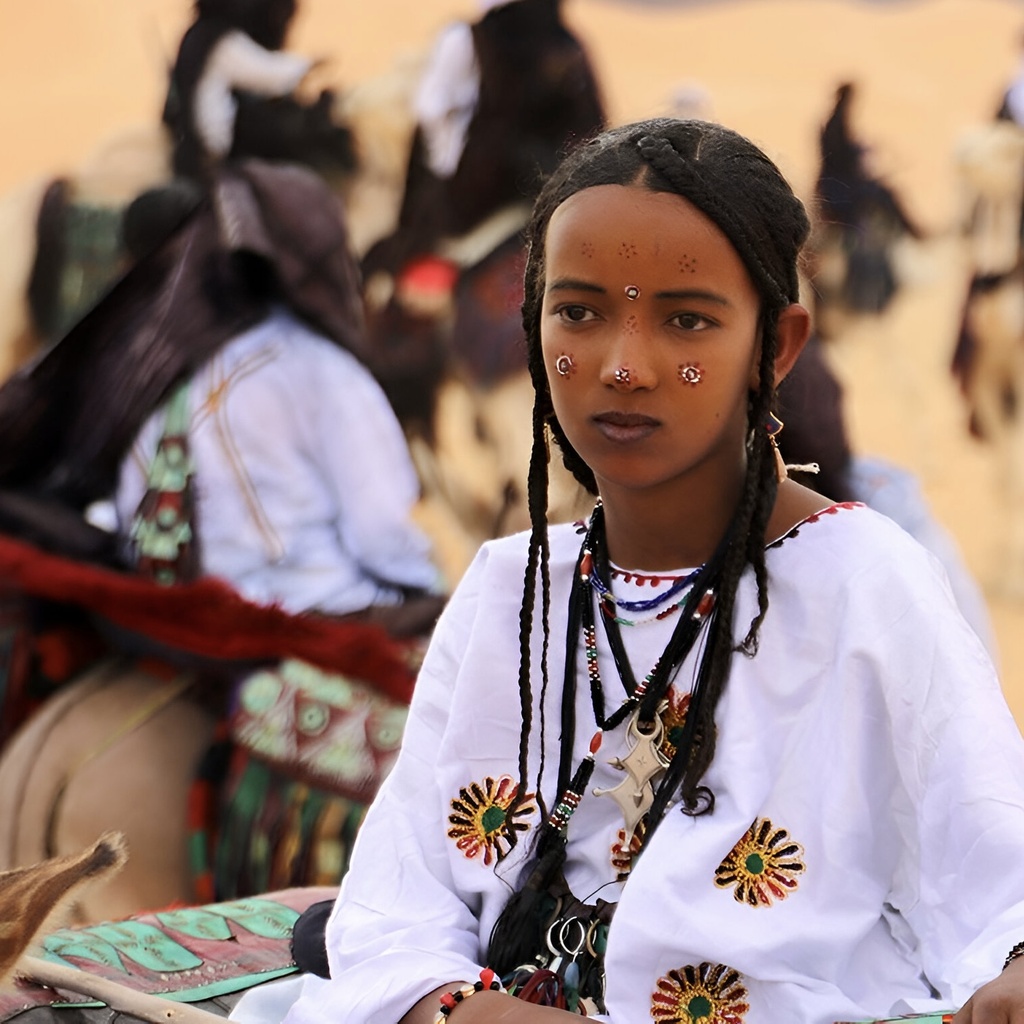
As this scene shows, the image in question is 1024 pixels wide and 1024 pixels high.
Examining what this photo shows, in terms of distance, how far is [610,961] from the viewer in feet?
6.31

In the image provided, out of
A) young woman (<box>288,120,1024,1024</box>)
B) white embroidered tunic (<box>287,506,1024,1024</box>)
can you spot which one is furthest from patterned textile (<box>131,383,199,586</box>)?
white embroidered tunic (<box>287,506,1024,1024</box>)

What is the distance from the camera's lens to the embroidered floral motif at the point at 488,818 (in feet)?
6.97

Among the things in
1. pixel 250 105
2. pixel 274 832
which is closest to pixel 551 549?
pixel 274 832

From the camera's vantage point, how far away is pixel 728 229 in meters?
1.94

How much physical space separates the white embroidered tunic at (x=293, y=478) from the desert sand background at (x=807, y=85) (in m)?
3.04

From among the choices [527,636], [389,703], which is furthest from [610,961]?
[389,703]

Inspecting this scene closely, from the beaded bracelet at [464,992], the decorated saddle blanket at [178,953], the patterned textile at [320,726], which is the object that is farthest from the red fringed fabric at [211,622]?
the beaded bracelet at [464,992]

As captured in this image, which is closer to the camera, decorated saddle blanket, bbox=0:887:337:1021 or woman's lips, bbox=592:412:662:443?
woman's lips, bbox=592:412:662:443

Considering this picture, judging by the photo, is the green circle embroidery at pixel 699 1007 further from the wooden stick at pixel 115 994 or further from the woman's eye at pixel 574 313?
the woman's eye at pixel 574 313

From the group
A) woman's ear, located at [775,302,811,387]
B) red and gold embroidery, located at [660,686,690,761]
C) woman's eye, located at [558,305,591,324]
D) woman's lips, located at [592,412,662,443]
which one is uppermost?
woman's eye, located at [558,305,591,324]

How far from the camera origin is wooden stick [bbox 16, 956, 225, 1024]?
2.12 metres

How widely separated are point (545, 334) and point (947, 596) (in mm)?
523

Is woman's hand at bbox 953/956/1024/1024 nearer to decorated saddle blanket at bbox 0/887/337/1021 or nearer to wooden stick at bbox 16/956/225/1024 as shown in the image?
wooden stick at bbox 16/956/225/1024

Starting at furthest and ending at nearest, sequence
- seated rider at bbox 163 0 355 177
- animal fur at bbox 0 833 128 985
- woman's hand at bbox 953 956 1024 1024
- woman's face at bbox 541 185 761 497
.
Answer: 1. seated rider at bbox 163 0 355 177
2. animal fur at bbox 0 833 128 985
3. woman's face at bbox 541 185 761 497
4. woman's hand at bbox 953 956 1024 1024
